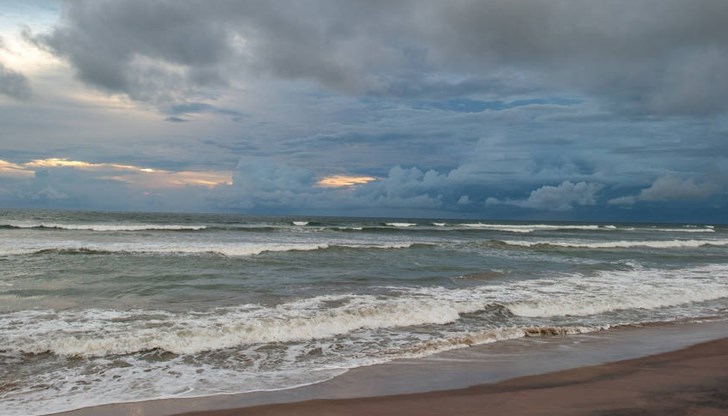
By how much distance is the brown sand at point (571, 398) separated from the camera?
15.6ft

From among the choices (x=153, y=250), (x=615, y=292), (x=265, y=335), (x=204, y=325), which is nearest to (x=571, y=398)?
(x=265, y=335)

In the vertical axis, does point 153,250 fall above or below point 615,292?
above

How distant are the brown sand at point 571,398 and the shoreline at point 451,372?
4cm

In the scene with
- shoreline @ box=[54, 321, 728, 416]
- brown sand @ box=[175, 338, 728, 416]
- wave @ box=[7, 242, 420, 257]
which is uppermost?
wave @ box=[7, 242, 420, 257]

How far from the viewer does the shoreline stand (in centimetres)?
496

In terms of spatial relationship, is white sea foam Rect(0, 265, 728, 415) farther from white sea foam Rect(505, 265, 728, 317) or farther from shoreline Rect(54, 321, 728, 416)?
shoreline Rect(54, 321, 728, 416)

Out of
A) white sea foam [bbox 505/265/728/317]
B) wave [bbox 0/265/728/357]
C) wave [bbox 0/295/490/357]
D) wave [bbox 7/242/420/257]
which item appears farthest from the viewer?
wave [bbox 7/242/420/257]

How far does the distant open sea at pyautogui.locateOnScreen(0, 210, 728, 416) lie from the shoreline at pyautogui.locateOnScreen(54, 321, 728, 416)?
0.29 meters

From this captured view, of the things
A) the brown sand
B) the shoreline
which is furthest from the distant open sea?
the brown sand

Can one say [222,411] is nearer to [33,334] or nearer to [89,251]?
[33,334]

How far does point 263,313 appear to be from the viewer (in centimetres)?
927

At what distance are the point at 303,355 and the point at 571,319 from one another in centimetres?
599

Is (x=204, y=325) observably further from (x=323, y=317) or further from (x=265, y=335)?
(x=323, y=317)

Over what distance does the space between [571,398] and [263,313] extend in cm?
591
